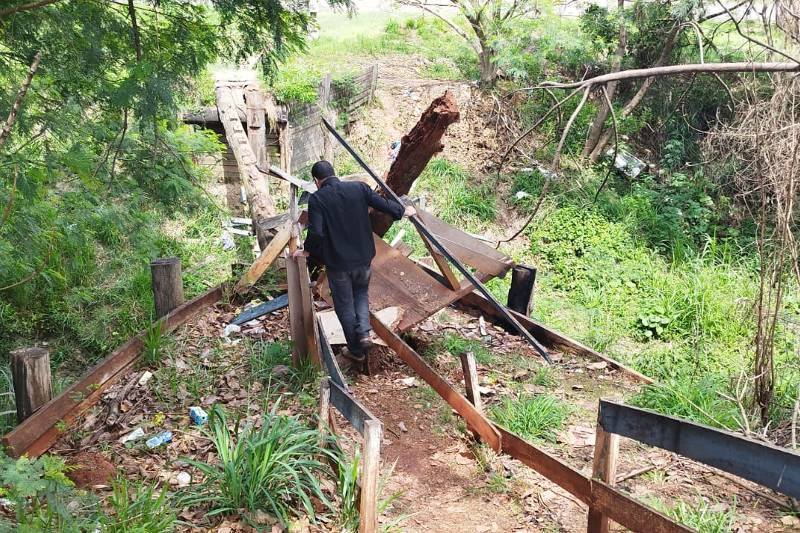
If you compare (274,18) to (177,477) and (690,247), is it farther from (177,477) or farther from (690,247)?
(690,247)

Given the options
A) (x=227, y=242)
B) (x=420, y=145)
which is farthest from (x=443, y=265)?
(x=227, y=242)

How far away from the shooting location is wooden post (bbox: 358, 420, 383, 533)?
304cm

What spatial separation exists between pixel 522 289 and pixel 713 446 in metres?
4.32

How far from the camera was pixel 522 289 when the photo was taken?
7.19m

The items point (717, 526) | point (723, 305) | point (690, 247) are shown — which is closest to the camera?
point (717, 526)

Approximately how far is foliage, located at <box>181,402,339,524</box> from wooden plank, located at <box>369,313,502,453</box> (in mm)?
1136

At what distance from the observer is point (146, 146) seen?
7332 mm

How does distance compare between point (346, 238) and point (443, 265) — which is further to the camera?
point (443, 265)

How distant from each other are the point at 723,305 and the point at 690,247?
276 cm

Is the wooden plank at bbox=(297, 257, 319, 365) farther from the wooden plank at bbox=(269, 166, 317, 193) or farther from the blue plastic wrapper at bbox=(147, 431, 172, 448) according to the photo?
the blue plastic wrapper at bbox=(147, 431, 172, 448)

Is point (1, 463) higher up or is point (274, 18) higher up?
point (274, 18)

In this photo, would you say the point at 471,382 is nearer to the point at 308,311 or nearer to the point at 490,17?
the point at 308,311

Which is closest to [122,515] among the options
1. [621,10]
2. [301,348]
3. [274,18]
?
[301,348]

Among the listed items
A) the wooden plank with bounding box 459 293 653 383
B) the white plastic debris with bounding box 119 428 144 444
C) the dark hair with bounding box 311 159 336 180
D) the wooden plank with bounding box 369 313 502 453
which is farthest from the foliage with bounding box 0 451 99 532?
the wooden plank with bounding box 459 293 653 383
